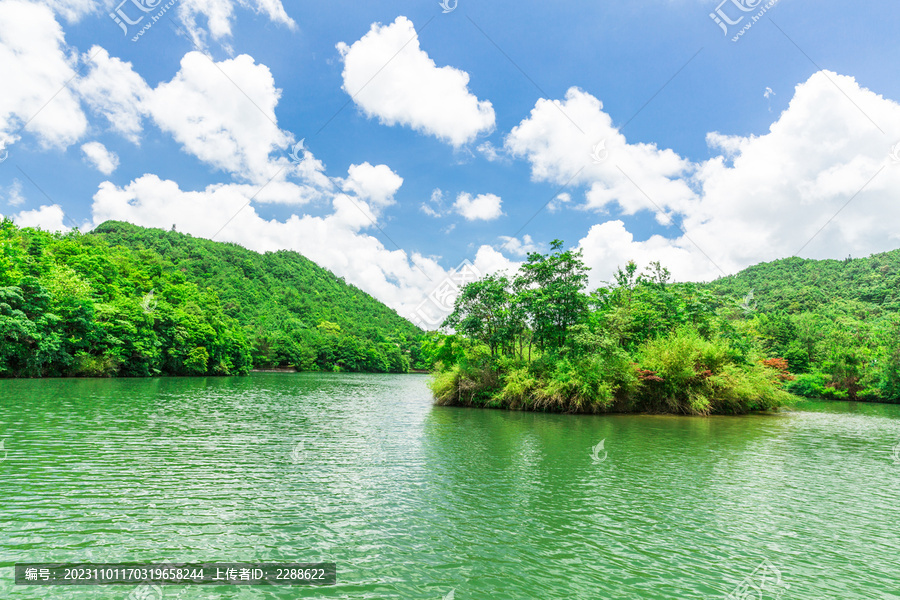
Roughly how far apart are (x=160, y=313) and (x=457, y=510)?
6874 centimetres

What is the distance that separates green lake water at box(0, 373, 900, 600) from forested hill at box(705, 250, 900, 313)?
221ft

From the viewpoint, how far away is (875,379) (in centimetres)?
5372

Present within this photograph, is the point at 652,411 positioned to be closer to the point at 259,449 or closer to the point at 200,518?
the point at 259,449

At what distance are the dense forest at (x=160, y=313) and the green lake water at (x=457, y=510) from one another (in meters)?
36.0

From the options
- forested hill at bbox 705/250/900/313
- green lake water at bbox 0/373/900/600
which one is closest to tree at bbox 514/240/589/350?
green lake water at bbox 0/373/900/600

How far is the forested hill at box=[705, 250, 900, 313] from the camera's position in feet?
268

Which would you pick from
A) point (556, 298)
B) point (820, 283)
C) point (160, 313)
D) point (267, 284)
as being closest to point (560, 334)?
point (556, 298)

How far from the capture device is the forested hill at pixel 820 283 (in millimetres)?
81625

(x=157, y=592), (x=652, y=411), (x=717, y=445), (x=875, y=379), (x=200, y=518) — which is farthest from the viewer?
(x=875, y=379)

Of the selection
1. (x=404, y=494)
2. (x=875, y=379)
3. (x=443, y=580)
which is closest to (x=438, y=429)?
(x=404, y=494)

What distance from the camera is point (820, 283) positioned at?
97812mm

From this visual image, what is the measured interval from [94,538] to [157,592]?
2722 millimetres

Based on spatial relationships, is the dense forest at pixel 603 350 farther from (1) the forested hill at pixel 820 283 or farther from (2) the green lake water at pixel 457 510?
(1) the forested hill at pixel 820 283

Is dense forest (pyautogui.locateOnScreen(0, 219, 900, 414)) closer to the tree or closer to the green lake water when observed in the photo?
the tree
